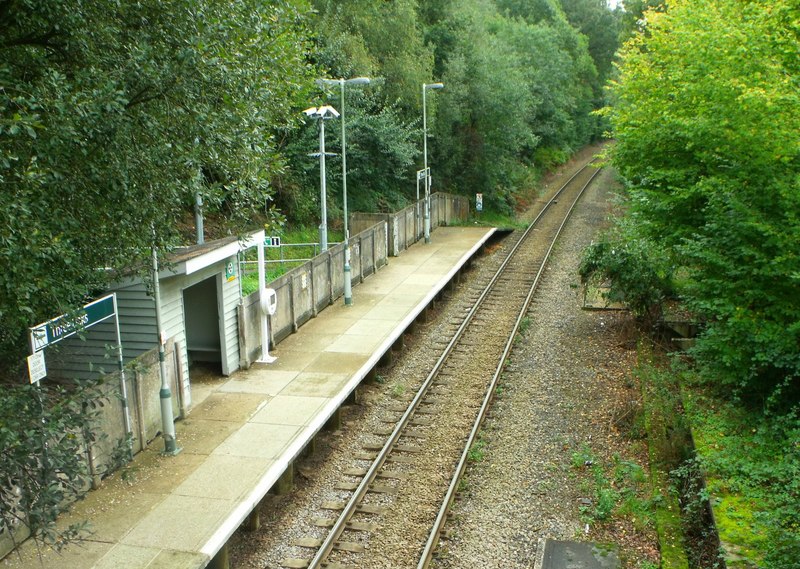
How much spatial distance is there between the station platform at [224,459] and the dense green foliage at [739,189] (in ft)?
20.6

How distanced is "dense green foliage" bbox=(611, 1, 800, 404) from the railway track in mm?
4266

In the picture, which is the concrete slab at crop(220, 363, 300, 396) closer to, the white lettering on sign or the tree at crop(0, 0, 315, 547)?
the tree at crop(0, 0, 315, 547)

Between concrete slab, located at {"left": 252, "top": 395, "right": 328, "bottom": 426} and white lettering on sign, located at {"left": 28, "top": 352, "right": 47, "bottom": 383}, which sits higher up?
white lettering on sign, located at {"left": 28, "top": 352, "right": 47, "bottom": 383}

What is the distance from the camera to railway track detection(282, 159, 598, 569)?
9570 millimetres

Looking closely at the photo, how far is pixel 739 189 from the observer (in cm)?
1222

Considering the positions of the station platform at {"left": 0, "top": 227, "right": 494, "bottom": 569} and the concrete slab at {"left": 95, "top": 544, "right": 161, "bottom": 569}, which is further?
the station platform at {"left": 0, "top": 227, "right": 494, "bottom": 569}

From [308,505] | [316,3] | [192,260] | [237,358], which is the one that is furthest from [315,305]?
[316,3]

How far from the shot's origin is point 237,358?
1493 cm

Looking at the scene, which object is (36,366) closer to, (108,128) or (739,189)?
(108,128)

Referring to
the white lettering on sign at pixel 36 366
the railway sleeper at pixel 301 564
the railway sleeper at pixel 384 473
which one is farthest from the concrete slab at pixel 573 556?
the white lettering on sign at pixel 36 366

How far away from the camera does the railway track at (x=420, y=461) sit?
9.57 meters

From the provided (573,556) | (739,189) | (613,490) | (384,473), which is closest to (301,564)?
(384,473)

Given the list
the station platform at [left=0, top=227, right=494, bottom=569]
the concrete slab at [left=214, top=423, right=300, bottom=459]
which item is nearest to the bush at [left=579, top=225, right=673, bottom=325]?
the station platform at [left=0, top=227, right=494, bottom=569]

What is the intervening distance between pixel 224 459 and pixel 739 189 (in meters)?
8.91
